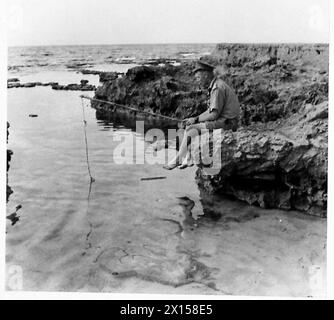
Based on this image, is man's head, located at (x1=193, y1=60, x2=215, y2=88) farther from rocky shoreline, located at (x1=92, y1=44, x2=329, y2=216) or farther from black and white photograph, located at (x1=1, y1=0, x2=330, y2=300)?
rocky shoreline, located at (x1=92, y1=44, x2=329, y2=216)

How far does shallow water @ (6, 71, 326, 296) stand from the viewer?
4.77 metres

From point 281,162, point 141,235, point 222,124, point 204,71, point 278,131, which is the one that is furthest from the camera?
point 278,131

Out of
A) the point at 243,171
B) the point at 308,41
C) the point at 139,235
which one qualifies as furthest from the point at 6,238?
the point at 308,41

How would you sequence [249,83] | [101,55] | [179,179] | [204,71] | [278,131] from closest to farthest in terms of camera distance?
1. [204,71]
2. [278,131]
3. [179,179]
4. [101,55]
5. [249,83]

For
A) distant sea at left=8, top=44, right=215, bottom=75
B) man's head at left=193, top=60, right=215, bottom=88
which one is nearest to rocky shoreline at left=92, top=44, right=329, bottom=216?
distant sea at left=8, top=44, right=215, bottom=75

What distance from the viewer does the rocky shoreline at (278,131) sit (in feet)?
A: 18.4

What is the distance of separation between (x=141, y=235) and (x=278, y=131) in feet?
8.25

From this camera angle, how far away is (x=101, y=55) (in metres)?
7.52

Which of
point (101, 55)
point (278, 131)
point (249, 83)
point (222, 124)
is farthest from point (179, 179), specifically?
point (249, 83)

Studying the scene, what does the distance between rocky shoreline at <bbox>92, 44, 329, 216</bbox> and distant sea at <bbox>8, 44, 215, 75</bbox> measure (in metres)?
0.63

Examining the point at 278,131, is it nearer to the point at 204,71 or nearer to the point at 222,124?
the point at 222,124

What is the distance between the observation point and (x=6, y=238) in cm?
532

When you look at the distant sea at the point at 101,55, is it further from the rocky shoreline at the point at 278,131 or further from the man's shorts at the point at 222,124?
the man's shorts at the point at 222,124

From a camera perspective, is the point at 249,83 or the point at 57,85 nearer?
the point at 249,83
